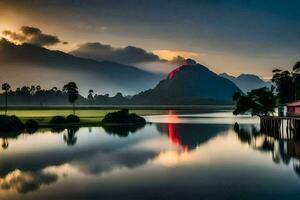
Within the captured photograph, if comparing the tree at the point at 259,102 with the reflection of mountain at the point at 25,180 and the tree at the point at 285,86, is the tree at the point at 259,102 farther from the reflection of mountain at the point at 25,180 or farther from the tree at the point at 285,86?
the reflection of mountain at the point at 25,180

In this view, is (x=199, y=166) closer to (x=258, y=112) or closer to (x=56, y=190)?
(x=56, y=190)

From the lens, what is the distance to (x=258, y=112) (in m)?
98.5

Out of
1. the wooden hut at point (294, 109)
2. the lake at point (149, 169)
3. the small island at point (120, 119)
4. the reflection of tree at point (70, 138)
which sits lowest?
the lake at point (149, 169)

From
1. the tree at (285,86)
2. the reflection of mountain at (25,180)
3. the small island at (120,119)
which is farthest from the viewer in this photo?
the tree at (285,86)

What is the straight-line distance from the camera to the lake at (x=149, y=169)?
29.8 m

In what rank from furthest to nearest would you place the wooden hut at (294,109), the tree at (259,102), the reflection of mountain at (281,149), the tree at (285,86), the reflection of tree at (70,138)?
Answer: 1. the tree at (285,86)
2. the tree at (259,102)
3. the wooden hut at (294,109)
4. the reflection of tree at (70,138)
5. the reflection of mountain at (281,149)

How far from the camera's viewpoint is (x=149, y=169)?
39.6 m

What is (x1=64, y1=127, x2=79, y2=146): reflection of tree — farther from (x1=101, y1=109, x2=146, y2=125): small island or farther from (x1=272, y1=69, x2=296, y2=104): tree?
(x1=272, y1=69, x2=296, y2=104): tree

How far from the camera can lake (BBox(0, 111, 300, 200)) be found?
29.8 meters

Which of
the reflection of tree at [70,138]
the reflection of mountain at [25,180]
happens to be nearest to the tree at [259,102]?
the reflection of tree at [70,138]

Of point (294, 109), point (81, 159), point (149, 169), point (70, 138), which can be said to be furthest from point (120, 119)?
point (149, 169)

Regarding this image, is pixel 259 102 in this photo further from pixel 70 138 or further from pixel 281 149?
pixel 70 138

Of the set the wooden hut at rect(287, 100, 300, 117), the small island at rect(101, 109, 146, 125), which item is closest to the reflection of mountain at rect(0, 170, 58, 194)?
the wooden hut at rect(287, 100, 300, 117)

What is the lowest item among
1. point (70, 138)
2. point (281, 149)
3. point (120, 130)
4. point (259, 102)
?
point (281, 149)
